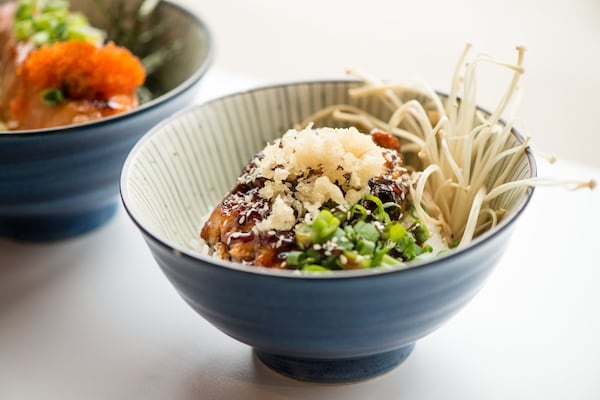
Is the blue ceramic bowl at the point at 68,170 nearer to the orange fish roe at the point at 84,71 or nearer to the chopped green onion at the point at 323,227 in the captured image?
the orange fish roe at the point at 84,71

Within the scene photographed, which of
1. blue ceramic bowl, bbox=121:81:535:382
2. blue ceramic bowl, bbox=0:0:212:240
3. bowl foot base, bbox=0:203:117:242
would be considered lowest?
bowl foot base, bbox=0:203:117:242

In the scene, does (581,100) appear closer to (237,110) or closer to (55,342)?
(237,110)

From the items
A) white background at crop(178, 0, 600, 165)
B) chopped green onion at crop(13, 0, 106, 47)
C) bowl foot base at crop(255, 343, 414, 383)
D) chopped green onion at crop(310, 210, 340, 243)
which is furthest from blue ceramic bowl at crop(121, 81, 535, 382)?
white background at crop(178, 0, 600, 165)

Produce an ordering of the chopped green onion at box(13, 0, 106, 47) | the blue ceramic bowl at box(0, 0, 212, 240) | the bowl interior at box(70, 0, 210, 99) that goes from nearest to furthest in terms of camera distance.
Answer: the blue ceramic bowl at box(0, 0, 212, 240)
the chopped green onion at box(13, 0, 106, 47)
the bowl interior at box(70, 0, 210, 99)

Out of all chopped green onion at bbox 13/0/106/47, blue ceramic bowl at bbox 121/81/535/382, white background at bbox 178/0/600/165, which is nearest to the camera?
blue ceramic bowl at bbox 121/81/535/382

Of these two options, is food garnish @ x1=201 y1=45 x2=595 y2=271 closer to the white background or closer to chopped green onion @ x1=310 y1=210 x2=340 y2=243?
chopped green onion @ x1=310 y1=210 x2=340 y2=243

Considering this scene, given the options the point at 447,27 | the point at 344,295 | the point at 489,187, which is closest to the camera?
the point at 344,295

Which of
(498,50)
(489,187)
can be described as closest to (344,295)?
(489,187)
